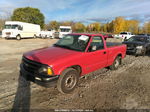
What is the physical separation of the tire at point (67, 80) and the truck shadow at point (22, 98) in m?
0.95

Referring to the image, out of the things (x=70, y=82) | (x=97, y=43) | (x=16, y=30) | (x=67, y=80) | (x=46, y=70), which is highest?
(x=16, y=30)

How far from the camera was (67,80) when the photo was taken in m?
3.56

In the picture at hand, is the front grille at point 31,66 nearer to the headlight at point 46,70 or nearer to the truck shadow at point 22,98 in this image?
the headlight at point 46,70

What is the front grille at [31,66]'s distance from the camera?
3.26 meters

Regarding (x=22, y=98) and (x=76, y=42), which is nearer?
(x=22, y=98)

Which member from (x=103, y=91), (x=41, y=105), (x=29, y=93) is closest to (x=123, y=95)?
(x=103, y=91)

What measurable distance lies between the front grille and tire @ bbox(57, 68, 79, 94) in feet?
2.34

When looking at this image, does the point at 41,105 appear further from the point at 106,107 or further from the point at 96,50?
the point at 96,50

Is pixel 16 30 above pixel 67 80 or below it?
above

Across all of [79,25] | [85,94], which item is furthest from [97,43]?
[79,25]

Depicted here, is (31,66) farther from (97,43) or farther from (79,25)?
(79,25)

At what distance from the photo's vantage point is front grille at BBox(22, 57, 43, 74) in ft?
10.7

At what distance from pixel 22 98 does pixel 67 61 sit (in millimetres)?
1654

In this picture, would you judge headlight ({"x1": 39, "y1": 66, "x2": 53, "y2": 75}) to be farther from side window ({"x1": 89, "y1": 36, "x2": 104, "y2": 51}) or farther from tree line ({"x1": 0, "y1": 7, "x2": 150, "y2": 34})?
tree line ({"x1": 0, "y1": 7, "x2": 150, "y2": 34})
